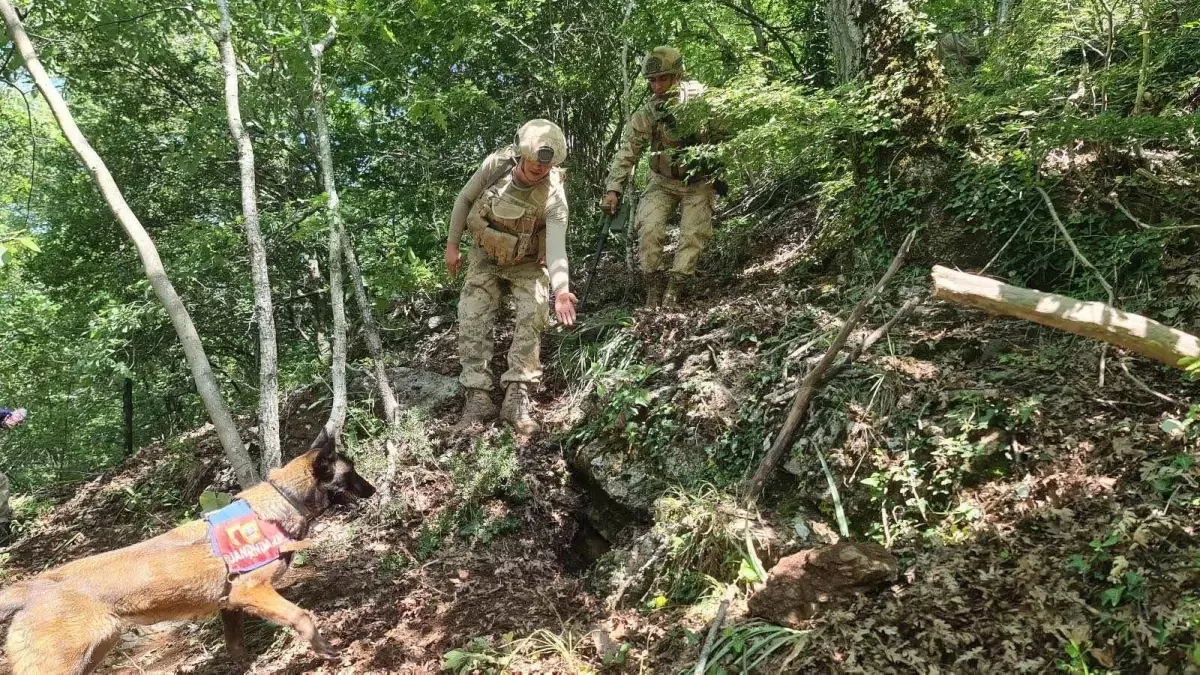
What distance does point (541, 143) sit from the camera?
5.00m

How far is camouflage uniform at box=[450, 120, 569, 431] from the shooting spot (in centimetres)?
527

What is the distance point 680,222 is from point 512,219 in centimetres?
169

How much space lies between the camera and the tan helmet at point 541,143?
5000mm

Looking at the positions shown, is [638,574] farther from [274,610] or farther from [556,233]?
[556,233]

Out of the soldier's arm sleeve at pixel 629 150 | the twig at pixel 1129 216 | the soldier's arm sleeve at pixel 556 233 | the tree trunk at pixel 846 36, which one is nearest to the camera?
the twig at pixel 1129 216

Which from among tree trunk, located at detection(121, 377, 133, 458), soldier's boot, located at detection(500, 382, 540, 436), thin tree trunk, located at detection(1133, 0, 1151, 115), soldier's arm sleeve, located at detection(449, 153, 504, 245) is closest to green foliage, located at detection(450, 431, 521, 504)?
soldier's boot, located at detection(500, 382, 540, 436)

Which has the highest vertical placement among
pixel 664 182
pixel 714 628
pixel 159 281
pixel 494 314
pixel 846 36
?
pixel 846 36

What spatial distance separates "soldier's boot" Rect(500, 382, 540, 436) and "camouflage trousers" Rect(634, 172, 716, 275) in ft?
5.74

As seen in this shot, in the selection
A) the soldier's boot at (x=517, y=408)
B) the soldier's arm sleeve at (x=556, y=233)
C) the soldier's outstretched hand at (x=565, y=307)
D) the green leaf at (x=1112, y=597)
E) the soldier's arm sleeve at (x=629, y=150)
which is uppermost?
the soldier's arm sleeve at (x=629, y=150)

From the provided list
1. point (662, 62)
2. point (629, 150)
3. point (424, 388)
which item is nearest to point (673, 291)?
point (629, 150)

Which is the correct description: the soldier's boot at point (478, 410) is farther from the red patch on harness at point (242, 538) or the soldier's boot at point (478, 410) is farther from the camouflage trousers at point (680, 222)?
the red patch on harness at point (242, 538)

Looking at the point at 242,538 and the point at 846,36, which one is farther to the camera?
the point at 846,36

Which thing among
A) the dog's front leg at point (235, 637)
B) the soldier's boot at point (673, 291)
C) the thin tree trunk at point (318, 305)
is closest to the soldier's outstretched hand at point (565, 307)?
the soldier's boot at point (673, 291)

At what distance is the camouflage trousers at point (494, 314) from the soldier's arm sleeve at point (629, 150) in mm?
1205
